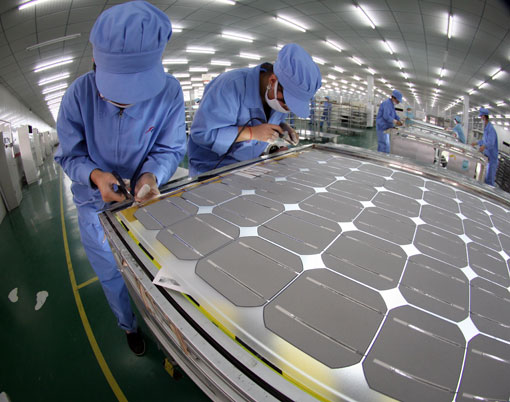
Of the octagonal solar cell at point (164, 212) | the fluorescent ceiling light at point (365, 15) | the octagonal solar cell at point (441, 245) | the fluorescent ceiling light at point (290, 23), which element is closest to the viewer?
the octagonal solar cell at point (441, 245)

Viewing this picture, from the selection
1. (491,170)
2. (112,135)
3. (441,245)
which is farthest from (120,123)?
(491,170)

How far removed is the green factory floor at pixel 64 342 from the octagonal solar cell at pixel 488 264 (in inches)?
69.1

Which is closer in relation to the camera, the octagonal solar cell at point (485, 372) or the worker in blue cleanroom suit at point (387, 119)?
the octagonal solar cell at point (485, 372)

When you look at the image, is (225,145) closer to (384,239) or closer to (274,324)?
(384,239)

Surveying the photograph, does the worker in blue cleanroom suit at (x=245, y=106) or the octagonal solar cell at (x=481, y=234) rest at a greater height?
the worker in blue cleanroom suit at (x=245, y=106)

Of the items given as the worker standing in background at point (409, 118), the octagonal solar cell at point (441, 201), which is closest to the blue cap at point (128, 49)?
the octagonal solar cell at point (441, 201)

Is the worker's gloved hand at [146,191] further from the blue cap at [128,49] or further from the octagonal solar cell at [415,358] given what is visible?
the octagonal solar cell at [415,358]

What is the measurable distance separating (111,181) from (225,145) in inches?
36.4

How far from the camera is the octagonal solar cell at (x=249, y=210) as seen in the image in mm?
1008

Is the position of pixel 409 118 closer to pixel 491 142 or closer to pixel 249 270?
pixel 491 142

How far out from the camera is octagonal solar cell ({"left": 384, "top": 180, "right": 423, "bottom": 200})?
4.52ft

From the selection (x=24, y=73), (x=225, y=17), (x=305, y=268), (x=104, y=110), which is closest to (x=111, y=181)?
(x=104, y=110)

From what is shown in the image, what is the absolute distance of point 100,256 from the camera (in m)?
1.55

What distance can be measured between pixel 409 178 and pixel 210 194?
143cm
